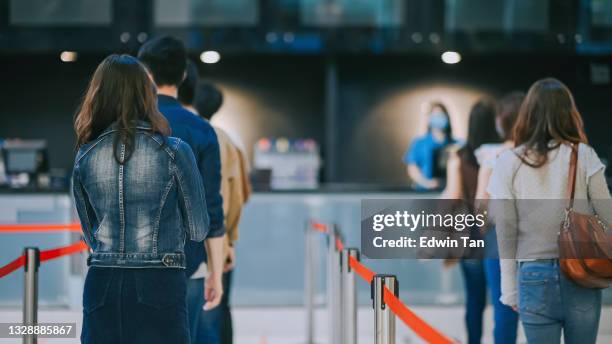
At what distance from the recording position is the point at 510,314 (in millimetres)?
3840

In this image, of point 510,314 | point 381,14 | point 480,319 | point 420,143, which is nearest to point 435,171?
point 420,143

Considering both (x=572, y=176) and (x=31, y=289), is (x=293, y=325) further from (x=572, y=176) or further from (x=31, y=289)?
(x=572, y=176)

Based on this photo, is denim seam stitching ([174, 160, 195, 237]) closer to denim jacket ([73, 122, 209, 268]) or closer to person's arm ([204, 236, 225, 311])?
denim jacket ([73, 122, 209, 268])

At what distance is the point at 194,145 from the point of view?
3.07m

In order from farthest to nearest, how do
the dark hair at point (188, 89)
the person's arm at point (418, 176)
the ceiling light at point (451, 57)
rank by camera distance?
the ceiling light at point (451, 57)
the person's arm at point (418, 176)
the dark hair at point (188, 89)

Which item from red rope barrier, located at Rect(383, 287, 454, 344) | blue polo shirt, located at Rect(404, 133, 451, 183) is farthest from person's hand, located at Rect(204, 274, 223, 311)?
blue polo shirt, located at Rect(404, 133, 451, 183)

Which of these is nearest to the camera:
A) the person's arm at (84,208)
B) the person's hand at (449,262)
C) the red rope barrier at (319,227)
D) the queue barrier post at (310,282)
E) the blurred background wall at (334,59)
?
the person's arm at (84,208)

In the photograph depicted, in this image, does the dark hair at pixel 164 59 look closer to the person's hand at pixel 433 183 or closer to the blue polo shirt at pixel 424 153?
the person's hand at pixel 433 183

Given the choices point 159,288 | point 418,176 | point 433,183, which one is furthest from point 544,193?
point 418,176

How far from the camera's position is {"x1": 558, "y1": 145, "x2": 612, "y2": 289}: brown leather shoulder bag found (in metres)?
2.72

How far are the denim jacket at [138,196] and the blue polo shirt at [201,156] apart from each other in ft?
1.91

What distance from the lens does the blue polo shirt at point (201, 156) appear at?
3053mm

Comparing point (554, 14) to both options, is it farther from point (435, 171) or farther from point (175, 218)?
point (175, 218)

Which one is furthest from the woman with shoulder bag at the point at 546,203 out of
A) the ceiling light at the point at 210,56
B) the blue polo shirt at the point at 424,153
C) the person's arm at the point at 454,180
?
the ceiling light at the point at 210,56
